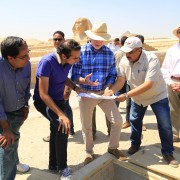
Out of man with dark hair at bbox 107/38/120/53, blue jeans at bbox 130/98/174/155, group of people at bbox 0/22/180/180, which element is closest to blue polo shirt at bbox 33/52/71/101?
group of people at bbox 0/22/180/180

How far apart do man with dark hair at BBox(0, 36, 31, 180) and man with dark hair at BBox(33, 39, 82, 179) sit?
21 cm

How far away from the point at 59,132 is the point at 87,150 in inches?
40.7

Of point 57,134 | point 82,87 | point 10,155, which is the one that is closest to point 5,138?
point 10,155

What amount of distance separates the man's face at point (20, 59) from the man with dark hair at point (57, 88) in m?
0.40

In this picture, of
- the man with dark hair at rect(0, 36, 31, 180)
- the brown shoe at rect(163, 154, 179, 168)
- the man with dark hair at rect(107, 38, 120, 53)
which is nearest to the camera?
the man with dark hair at rect(0, 36, 31, 180)

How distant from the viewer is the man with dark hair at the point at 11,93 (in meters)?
2.71

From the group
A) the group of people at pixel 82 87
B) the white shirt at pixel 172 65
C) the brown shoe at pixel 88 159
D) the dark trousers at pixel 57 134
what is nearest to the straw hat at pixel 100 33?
the group of people at pixel 82 87

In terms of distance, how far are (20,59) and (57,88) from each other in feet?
2.49

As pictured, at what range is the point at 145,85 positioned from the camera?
3.62 meters

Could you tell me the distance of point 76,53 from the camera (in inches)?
126

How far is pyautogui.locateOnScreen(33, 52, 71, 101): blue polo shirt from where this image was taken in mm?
3172

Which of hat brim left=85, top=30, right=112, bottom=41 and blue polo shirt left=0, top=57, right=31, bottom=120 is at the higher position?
hat brim left=85, top=30, right=112, bottom=41

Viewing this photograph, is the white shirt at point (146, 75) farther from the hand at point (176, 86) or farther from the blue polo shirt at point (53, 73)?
the blue polo shirt at point (53, 73)

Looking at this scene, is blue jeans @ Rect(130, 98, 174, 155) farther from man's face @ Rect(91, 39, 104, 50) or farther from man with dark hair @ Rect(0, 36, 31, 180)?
man with dark hair @ Rect(0, 36, 31, 180)
